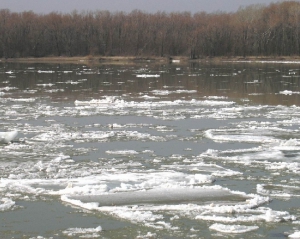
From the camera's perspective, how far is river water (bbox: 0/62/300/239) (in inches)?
238

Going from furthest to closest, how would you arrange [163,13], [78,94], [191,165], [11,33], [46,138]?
[163,13] → [11,33] → [78,94] → [46,138] → [191,165]

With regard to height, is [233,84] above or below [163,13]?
below

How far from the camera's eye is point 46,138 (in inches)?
438

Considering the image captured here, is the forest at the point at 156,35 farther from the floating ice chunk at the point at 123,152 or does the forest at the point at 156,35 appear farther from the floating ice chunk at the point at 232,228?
the floating ice chunk at the point at 232,228

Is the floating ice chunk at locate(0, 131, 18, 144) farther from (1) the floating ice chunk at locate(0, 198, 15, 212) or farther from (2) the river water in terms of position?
(1) the floating ice chunk at locate(0, 198, 15, 212)

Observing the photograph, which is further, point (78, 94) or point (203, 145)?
point (78, 94)

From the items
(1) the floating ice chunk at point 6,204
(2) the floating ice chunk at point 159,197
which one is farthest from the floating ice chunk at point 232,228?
(1) the floating ice chunk at point 6,204

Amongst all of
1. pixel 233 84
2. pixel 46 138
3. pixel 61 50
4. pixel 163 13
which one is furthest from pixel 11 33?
pixel 46 138

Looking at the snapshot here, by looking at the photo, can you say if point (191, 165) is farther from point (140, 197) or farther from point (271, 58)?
point (271, 58)

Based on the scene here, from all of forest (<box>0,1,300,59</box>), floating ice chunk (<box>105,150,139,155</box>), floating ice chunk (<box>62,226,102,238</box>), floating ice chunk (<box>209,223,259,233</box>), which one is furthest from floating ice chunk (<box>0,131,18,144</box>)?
forest (<box>0,1,300,59</box>)

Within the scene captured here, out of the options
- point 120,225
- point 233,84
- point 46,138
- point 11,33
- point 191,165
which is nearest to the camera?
point 120,225

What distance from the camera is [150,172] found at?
8289 mm

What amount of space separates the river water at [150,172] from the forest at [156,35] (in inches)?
2268

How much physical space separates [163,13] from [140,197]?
10117 centimetres
